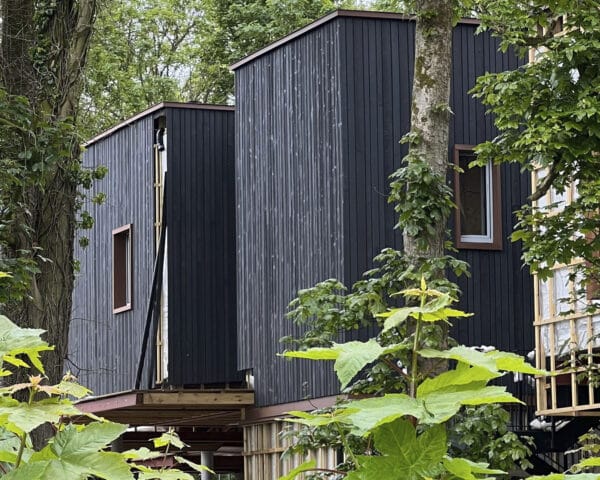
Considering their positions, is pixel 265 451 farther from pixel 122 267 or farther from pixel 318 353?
pixel 318 353

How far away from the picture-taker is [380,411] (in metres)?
1.92

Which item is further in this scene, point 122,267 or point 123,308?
point 122,267

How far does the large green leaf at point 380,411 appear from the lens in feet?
6.18

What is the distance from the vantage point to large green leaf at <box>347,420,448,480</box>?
1.93 metres

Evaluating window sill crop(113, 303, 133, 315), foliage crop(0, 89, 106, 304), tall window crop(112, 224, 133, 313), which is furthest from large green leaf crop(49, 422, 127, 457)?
tall window crop(112, 224, 133, 313)

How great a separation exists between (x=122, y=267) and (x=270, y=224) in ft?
14.9

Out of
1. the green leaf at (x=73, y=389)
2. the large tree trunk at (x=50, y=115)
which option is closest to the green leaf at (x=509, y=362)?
the green leaf at (x=73, y=389)

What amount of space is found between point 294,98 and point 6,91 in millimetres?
5333

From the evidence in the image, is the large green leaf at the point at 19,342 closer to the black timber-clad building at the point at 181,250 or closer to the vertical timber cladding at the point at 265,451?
the vertical timber cladding at the point at 265,451

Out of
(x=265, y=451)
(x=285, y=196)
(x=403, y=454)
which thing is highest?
(x=285, y=196)

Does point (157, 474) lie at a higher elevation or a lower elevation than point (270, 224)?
lower

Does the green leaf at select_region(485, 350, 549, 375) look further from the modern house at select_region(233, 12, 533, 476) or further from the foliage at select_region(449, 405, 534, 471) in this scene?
the modern house at select_region(233, 12, 533, 476)

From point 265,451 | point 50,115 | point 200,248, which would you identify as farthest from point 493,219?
point 50,115

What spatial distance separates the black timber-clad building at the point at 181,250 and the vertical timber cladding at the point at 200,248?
1 cm
